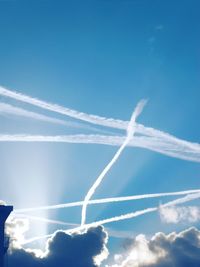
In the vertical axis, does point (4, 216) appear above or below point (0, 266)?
above

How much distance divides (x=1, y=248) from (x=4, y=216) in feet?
21.5

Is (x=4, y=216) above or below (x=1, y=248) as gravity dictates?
above

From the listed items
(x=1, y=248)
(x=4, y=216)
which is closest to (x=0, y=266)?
(x=1, y=248)

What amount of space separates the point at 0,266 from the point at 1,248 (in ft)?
11.6

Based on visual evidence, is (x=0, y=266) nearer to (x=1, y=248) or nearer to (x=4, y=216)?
(x=1, y=248)

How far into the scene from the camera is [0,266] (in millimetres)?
79812

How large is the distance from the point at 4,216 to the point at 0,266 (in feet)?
33.1

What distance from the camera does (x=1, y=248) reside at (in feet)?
267

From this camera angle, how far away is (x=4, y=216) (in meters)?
84.2
